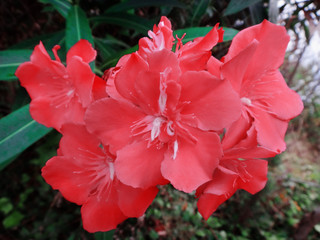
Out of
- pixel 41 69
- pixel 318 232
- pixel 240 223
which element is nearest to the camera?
pixel 41 69

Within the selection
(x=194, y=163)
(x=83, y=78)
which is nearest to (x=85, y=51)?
(x=83, y=78)

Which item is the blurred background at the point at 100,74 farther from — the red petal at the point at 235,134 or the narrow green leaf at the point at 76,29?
the red petal at the point at 235,134

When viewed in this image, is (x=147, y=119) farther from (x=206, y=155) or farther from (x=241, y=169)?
(x=241, y=169)

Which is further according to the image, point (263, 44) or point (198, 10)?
point (198, 10)

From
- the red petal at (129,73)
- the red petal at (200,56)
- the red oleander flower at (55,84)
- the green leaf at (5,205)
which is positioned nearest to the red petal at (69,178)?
the red oleander flower at (55,84)

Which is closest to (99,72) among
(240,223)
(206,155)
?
(206,155)

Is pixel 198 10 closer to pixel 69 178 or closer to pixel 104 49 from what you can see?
pixel 104 49

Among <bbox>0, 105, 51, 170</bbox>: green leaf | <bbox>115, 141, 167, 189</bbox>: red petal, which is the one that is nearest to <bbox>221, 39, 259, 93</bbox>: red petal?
<bbox>115, 141, 167, 189</bbox>: red petal
